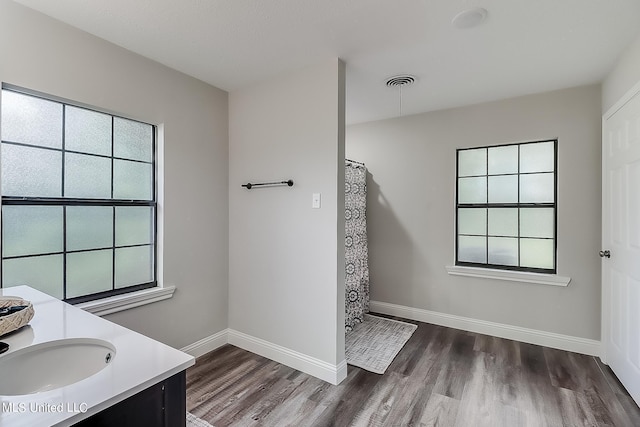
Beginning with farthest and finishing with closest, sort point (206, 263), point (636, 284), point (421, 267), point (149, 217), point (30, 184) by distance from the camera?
point (421, 267) < point (206, 263) < point (149, 217) < point (636, 284) < point (30, 184)

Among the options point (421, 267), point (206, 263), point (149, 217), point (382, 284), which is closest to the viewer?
point (149, 217)

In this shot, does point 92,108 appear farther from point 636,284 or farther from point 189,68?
point 636,284

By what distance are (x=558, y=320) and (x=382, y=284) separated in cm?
171

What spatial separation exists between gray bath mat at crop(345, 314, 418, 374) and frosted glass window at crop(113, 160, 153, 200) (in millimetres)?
2142

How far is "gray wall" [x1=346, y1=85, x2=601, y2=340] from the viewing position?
8.86 feet

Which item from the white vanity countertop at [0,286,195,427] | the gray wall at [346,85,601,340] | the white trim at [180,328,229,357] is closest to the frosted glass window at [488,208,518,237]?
the gray wall at [346,85,601,340]

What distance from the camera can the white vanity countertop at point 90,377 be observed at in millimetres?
677

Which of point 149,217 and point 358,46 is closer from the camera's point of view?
point 358,46

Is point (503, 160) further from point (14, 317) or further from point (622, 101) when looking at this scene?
point (14, 317)

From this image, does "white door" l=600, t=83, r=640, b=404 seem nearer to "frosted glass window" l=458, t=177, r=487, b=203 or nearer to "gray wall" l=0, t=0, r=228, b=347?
"frosted glass window" l=458, t=177, r=487, b=203

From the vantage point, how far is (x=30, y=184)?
1808 millimetres

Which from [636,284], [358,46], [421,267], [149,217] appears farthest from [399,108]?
[149,217]

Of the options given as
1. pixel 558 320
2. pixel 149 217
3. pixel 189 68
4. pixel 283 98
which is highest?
pixel 189 68

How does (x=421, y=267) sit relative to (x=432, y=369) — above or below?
above
